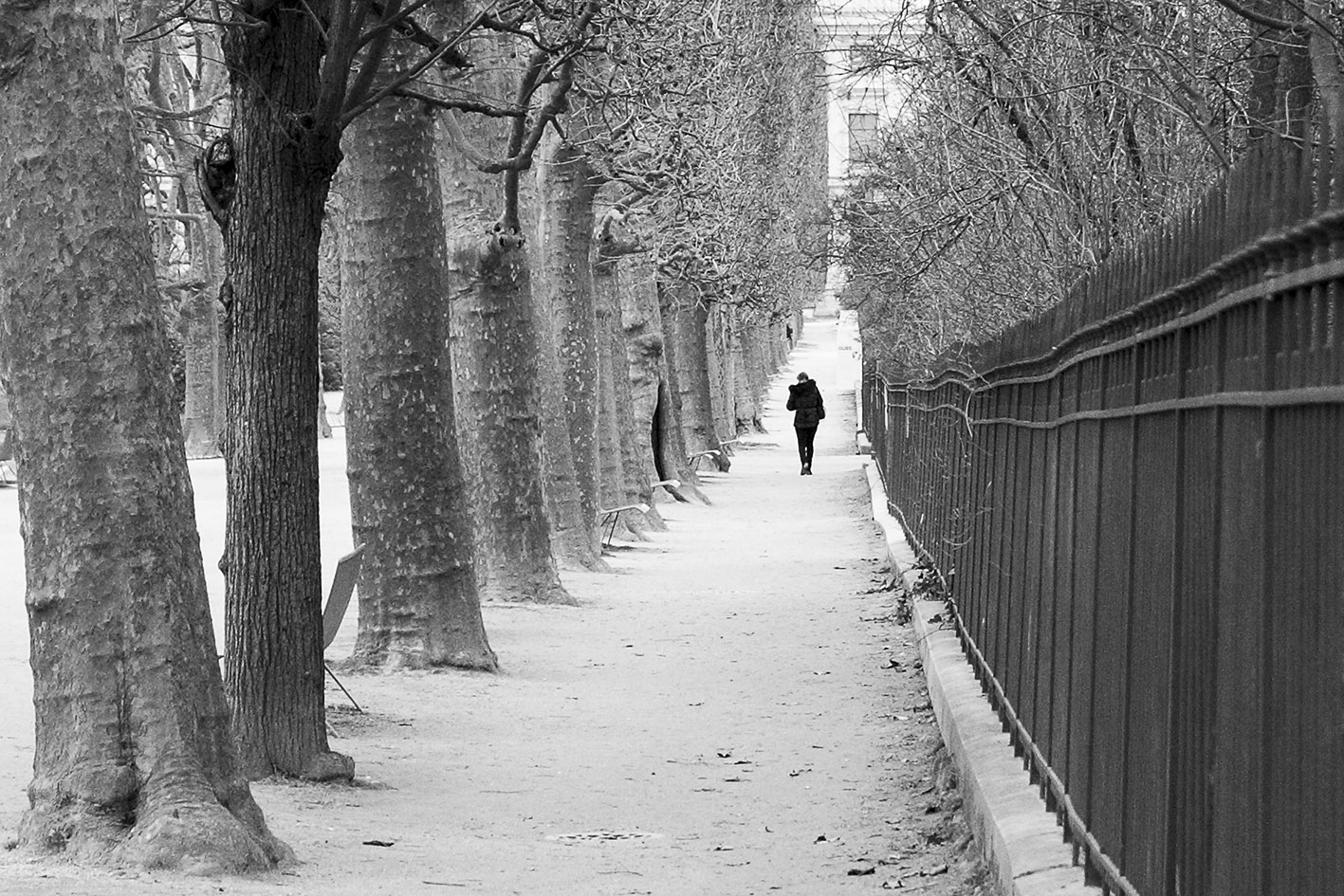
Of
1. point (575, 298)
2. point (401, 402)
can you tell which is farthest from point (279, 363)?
point (575, 298)

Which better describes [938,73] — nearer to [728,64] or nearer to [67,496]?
[67,496]

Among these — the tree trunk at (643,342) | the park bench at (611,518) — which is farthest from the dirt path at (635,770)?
the tree trunk at (643,342)

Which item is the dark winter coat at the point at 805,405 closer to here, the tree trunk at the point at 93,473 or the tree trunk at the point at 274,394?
the tree trunk at the point at 274,394

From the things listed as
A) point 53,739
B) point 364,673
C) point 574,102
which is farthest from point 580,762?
point 574,102

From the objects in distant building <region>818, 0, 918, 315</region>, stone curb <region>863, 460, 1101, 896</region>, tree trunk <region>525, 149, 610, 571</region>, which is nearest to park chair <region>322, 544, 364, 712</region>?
stone curb <region>863, 460, 1101, 896</region>

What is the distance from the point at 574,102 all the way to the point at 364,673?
9129 mm

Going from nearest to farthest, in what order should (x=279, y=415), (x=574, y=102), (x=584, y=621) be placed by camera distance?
(x=279, y=415)
(x=584, y=621)
(x=574, y=102)

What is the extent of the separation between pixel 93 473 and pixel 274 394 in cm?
215

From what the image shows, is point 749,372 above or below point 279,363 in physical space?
below

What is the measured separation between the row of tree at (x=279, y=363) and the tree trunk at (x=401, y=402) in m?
0.02

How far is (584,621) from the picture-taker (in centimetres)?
1670

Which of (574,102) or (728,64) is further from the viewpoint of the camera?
(728,64)

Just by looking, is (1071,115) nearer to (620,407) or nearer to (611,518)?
(611,518)

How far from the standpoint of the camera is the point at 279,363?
8742 millimetres
